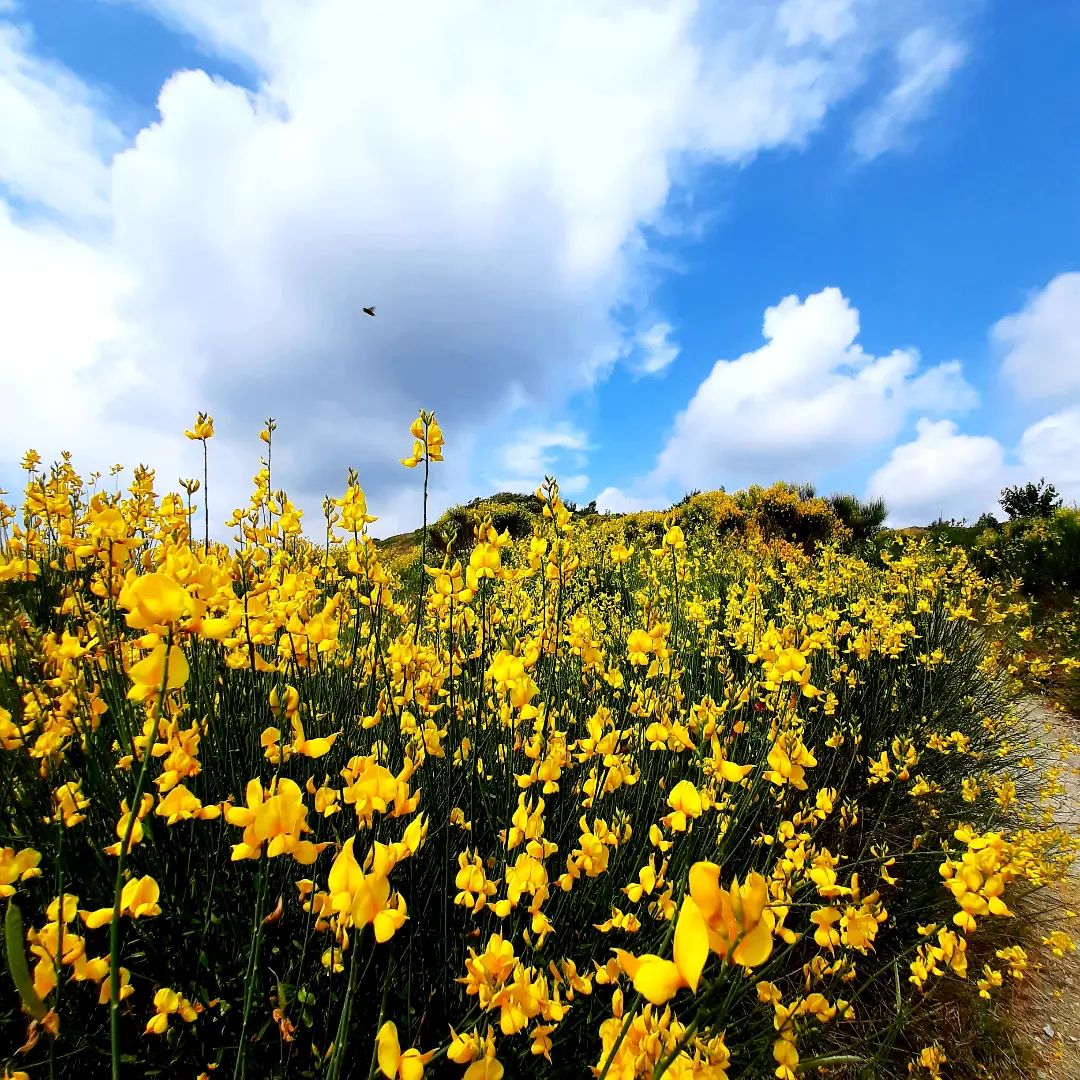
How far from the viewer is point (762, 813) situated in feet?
10.4

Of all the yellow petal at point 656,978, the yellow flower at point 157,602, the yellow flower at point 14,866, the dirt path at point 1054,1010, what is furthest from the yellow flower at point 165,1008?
the dirt path at point 1054,1010

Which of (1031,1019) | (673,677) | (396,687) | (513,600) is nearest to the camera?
(396,687)

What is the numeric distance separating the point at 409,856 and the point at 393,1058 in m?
0.77

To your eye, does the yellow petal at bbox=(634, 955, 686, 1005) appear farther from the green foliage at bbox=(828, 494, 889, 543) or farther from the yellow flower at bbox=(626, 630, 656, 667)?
the green foliage at bbox=(828, 494, 889, 543)

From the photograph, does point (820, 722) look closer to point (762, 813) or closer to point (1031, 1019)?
point (762, 813)

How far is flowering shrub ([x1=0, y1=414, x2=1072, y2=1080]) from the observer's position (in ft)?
3.37

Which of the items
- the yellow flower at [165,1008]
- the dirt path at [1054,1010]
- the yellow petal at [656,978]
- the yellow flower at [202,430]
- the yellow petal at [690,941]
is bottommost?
the dirt path at [1054,1010]

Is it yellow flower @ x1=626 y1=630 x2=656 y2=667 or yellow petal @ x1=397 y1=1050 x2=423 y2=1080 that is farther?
yellow flower @ x1=626 y1=630 x2=656 y2=667

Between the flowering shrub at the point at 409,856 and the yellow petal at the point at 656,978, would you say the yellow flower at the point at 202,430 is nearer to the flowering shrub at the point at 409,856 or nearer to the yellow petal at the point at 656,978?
the flowering shrub at the point at 409,856

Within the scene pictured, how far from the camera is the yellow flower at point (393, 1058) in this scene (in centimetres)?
89

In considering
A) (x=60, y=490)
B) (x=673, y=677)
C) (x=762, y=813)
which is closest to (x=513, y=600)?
(x=673, y=677)

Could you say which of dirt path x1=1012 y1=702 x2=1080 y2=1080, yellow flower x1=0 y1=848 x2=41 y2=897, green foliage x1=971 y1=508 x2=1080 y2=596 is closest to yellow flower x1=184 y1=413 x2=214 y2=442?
yellow flower x1=0 y1=848 x2=41 y2=897

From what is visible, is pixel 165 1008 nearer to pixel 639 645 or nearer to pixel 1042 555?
pixel 639 645

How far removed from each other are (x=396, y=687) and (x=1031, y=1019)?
3.51 m
